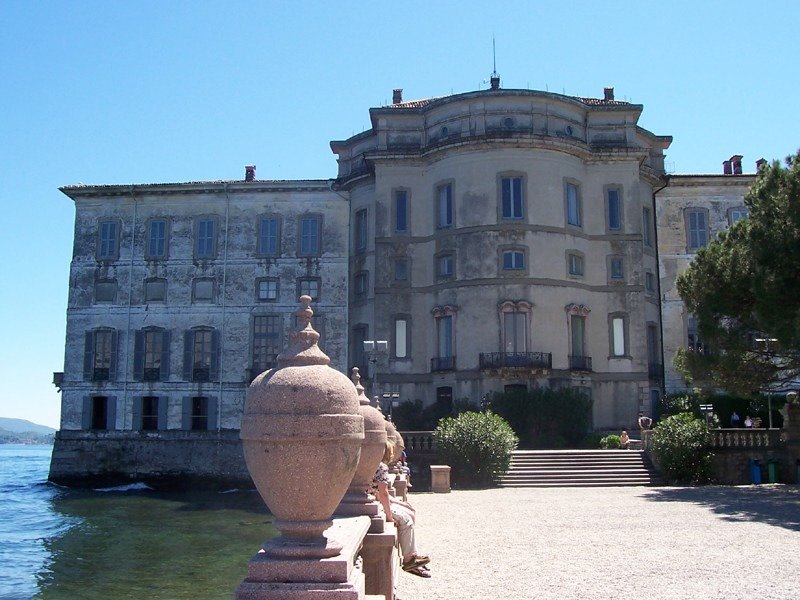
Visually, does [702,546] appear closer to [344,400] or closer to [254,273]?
[344,400]

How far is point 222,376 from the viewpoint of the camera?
4278cm

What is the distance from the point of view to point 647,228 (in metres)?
42.3

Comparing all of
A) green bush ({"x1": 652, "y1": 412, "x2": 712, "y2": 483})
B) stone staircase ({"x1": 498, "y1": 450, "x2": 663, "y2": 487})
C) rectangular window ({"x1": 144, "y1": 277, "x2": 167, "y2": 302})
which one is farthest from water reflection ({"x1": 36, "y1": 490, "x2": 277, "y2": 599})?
green bush ({"x1": 652, "y1": 412, "x2": 712, "y2": 483})

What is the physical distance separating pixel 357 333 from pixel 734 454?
19668 millimetres

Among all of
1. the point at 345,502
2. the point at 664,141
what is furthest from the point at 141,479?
the point at 345,502

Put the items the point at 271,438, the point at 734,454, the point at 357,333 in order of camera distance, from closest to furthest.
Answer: the point at 271,438 → the point at 734,454 → the point at 357,333

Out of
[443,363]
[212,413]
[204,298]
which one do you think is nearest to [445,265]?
[443,363]

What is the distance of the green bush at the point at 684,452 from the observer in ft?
88.5

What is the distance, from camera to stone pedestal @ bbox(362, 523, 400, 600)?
25.8 feet

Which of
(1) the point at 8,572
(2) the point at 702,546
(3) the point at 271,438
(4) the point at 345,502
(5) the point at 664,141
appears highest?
(5) the point at 664,141

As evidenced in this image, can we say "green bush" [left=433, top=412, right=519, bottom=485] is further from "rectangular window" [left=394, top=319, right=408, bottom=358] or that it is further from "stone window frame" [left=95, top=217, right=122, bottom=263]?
"stone window frame" [left=95, top=217, right=122, bottom=263]

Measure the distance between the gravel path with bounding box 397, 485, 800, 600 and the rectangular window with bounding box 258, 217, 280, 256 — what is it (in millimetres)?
24258

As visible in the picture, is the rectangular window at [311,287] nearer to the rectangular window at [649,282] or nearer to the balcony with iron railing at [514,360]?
the balcony with iron railing at [514,360]

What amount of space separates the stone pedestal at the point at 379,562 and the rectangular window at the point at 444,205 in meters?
31.3
